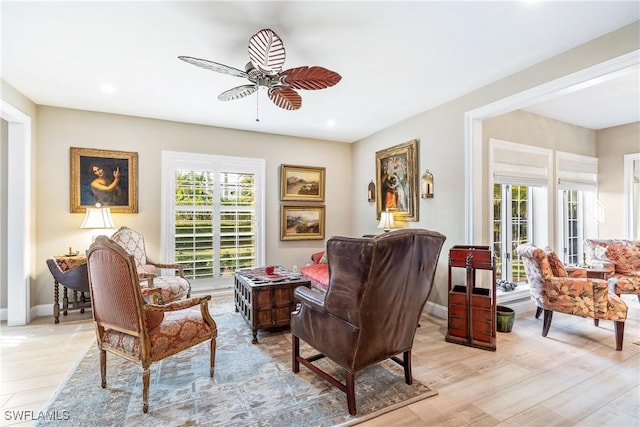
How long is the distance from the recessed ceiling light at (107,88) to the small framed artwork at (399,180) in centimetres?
387

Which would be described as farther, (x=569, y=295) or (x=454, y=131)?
(x=454, y=131)

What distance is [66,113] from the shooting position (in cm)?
404

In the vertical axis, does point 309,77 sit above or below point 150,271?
above

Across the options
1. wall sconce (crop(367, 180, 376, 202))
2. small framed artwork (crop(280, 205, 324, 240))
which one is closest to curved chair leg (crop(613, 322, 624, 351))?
wall sconce (crop(367, 180, 376, 202))

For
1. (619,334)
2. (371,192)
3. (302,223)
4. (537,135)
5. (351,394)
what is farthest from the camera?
(302,223)

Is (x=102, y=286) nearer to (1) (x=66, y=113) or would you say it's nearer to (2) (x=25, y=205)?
(2) (x=25, y=205)

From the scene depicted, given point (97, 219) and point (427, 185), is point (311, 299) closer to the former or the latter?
point (427, 185)

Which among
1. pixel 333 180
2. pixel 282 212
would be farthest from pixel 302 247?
pixel 333 180

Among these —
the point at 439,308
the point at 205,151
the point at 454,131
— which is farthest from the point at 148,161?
the point at 439,308

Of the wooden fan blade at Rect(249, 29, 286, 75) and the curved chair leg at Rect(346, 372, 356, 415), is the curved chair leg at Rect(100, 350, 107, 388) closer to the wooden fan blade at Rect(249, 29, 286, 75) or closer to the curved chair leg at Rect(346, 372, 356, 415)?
the curved chair leg at Rect(346, 372, 356, 415)

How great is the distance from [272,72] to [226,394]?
256cm

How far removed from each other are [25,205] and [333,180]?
4.54m

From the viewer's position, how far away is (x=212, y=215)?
16.0 ft

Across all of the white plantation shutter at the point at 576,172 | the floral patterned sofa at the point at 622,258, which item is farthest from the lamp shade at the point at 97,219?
the floral patterned sofa at the point at 622,258
